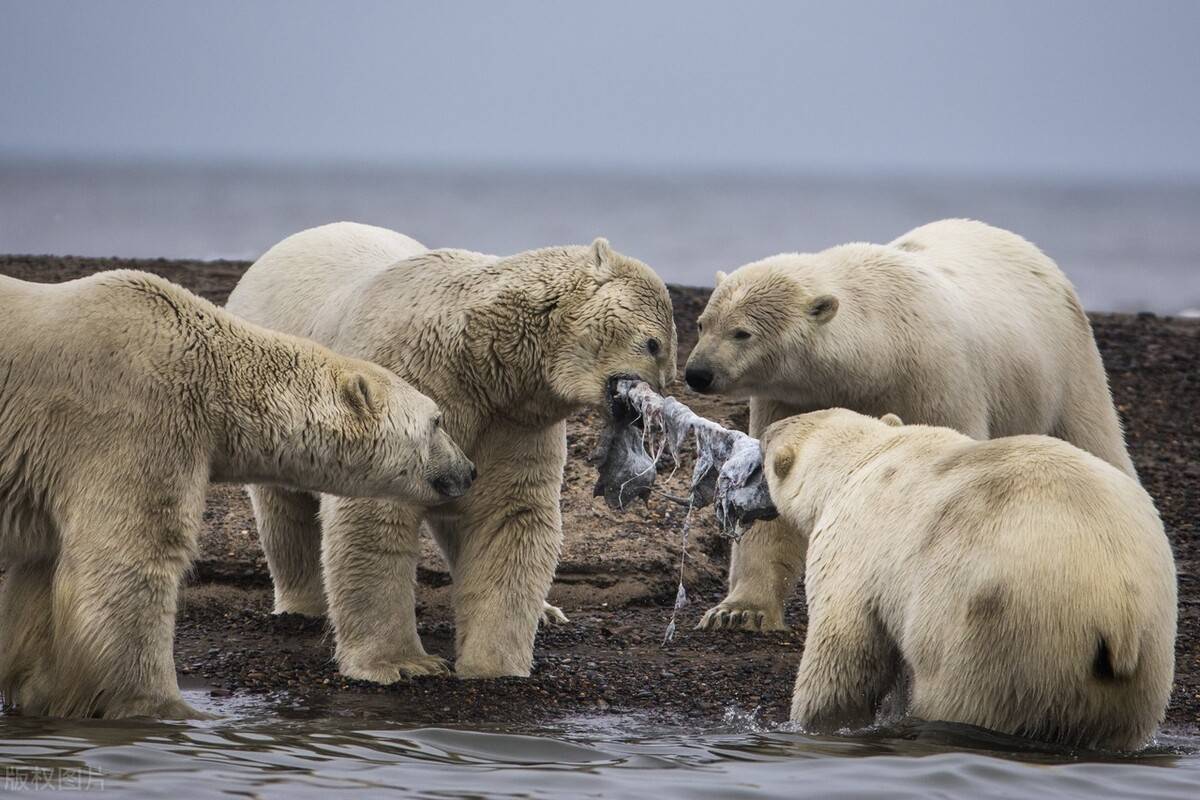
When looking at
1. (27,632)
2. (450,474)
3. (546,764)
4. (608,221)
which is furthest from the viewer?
(608,221)

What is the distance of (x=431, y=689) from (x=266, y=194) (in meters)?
73.7

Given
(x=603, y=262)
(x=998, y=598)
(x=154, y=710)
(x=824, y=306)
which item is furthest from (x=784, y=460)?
(x=154, y=710)

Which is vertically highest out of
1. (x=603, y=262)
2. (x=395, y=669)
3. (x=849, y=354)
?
(x=603, y=262)

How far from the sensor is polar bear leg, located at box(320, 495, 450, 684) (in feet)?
21.9

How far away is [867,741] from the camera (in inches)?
217

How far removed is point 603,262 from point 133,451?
2041 millimetres

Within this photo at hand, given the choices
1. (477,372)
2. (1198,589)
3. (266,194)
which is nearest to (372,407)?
(477,372)

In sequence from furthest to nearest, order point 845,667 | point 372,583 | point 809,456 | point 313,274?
point 313,274 < point 372,583 < point 809,456 < point 845,667

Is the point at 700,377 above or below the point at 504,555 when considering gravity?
above

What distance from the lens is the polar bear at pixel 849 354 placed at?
25.9 ft

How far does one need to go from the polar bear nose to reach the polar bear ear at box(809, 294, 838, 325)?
55cm

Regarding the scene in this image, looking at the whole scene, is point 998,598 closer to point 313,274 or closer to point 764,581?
point 764,581

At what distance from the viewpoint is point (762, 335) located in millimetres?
7895

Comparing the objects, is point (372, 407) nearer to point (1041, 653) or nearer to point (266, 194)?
point (1041, 653)
